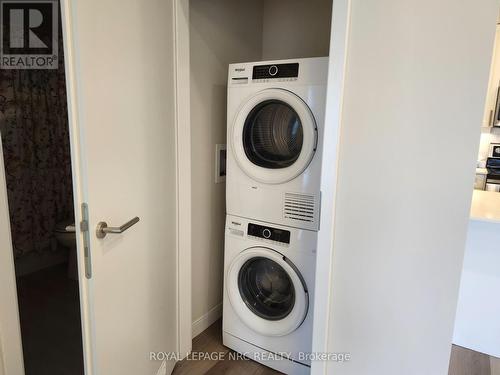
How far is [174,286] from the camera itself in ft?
5.88

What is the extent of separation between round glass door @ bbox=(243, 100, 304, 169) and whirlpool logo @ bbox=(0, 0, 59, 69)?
1748 mm

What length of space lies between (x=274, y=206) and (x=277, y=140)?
36 cm

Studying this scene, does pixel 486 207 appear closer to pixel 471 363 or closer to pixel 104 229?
pixel 471 363

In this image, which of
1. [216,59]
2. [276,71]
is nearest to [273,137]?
[276,71]

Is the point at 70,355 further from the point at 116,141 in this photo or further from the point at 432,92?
the point at 432,92

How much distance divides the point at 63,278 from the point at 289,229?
2.06 meters

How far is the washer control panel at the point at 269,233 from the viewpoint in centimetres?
171

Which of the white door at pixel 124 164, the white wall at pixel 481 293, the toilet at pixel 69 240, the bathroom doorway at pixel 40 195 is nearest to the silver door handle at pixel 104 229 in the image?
the white door at pixel 124 164

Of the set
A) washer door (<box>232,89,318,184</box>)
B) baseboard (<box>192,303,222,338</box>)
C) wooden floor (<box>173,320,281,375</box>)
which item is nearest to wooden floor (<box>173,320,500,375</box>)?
wooden floor (<box>173,320,281,375</box>)

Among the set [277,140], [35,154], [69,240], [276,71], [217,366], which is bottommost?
[217,366]

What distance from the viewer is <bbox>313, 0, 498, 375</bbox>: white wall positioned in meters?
1.14

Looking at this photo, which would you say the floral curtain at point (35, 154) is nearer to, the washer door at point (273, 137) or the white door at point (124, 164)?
the white door at point (124, 164)

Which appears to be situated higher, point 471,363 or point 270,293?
point 270,293

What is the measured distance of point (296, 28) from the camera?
2.23 meters
